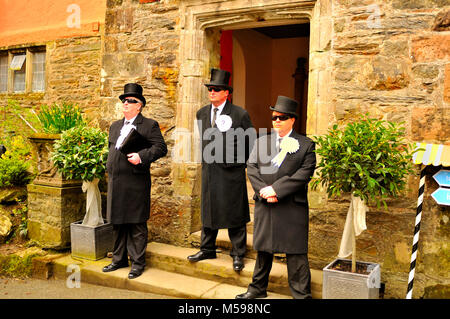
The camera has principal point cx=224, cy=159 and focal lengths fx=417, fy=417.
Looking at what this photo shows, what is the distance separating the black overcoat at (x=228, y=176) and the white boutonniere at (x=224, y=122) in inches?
1.0

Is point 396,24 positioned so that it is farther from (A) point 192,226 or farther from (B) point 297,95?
(B) point 297,95

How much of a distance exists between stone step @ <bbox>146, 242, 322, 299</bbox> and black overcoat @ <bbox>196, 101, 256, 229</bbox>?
0.43 m

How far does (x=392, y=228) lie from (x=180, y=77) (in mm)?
2887

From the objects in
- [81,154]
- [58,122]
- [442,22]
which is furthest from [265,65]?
[442,22]

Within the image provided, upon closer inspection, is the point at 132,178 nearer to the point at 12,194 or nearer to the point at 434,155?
the point at 12,194

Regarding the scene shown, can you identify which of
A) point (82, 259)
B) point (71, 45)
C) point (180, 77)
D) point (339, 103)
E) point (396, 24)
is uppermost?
point (71, 45)

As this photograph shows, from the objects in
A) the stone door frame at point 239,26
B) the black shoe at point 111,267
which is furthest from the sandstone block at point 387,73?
the black shoe at point 111,267

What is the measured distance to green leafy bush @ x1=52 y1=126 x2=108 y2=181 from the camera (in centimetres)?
466

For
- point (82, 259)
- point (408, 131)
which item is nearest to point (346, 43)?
point (408, 131)

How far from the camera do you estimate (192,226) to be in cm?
498

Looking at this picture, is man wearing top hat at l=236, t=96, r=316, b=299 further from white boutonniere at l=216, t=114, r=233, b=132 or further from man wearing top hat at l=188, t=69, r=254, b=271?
white boutonniere at l=216, t=114, r=233, b=132

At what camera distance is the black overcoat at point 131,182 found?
427 cm

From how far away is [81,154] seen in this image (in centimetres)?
468

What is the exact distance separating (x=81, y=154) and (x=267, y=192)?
2353 millimetres
